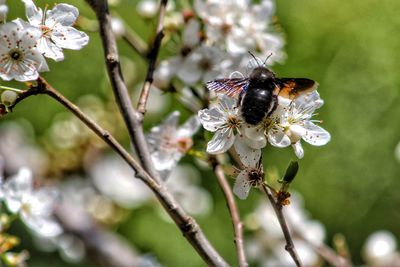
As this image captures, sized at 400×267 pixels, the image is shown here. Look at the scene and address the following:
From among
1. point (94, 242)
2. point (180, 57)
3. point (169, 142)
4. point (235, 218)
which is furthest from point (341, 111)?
point (235, 218)

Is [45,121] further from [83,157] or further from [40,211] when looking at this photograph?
[40,211]

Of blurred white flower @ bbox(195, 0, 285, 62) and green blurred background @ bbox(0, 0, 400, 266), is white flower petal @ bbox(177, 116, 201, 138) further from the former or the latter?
green blurred background @ bbox(0, 0, 400, 266)

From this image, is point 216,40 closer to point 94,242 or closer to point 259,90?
point 259,90

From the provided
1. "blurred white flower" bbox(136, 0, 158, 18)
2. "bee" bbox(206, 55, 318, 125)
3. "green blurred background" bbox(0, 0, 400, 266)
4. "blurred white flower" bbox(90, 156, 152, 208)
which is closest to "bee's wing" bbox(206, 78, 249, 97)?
"bee" bbox(206, 55, 318, 125)

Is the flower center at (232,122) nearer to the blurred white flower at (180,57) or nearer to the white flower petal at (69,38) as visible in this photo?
→ the white flower petal at (69,38)

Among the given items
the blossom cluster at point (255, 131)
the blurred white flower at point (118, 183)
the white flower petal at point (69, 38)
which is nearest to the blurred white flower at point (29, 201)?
the white flower petal at point (69, 38)

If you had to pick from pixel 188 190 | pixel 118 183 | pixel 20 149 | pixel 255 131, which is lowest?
pixel 255 131
